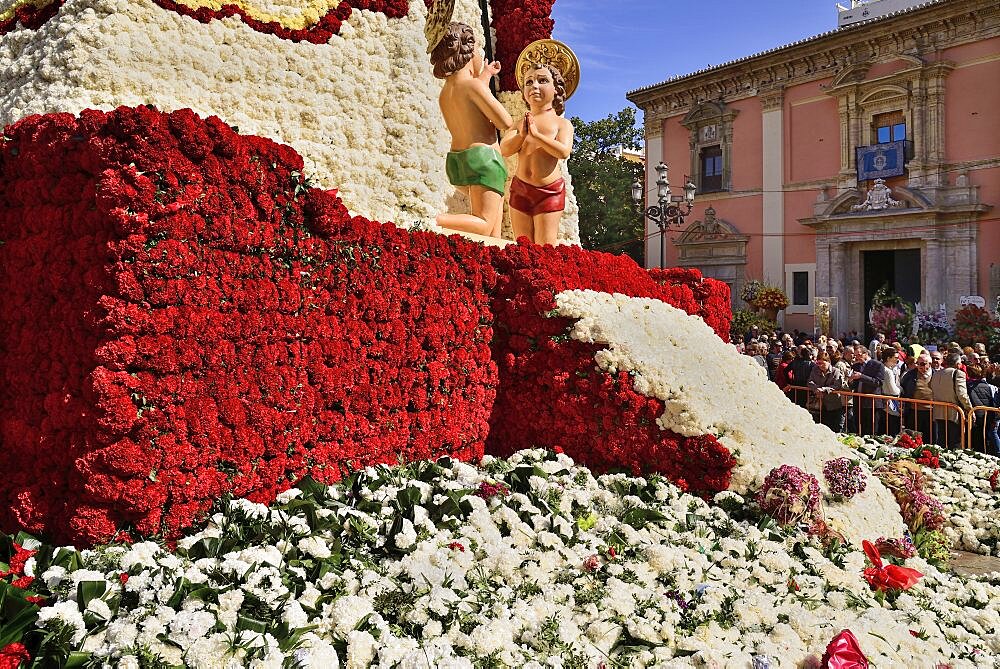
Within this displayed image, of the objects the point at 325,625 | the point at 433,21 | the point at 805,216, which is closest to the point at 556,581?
the point at 325,625

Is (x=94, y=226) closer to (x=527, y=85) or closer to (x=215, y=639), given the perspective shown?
(x=215, y=639)

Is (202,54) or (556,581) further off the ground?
(202,54)

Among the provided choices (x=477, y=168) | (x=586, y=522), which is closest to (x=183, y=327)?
(x=586, y=522)

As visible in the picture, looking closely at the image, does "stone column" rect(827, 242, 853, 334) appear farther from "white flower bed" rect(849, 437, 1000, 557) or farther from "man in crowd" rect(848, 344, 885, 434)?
"white flower bed" rect(849, 437, 1000, 557)

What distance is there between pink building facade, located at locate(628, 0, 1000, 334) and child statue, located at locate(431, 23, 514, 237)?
17248 millimetres

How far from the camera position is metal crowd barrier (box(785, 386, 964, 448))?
7.36 metres

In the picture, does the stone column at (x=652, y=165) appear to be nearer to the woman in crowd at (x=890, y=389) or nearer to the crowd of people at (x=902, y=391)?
the crowd of people at (x=902, y=391)

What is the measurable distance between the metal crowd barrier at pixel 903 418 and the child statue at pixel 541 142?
390 centimetres

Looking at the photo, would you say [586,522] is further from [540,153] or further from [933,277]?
[933,277]

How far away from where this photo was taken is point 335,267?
3.92m

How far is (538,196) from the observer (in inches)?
299

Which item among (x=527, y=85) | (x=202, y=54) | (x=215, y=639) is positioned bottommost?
(x=215, y=639)

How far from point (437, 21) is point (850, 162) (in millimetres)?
19652

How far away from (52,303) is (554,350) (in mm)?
3126
